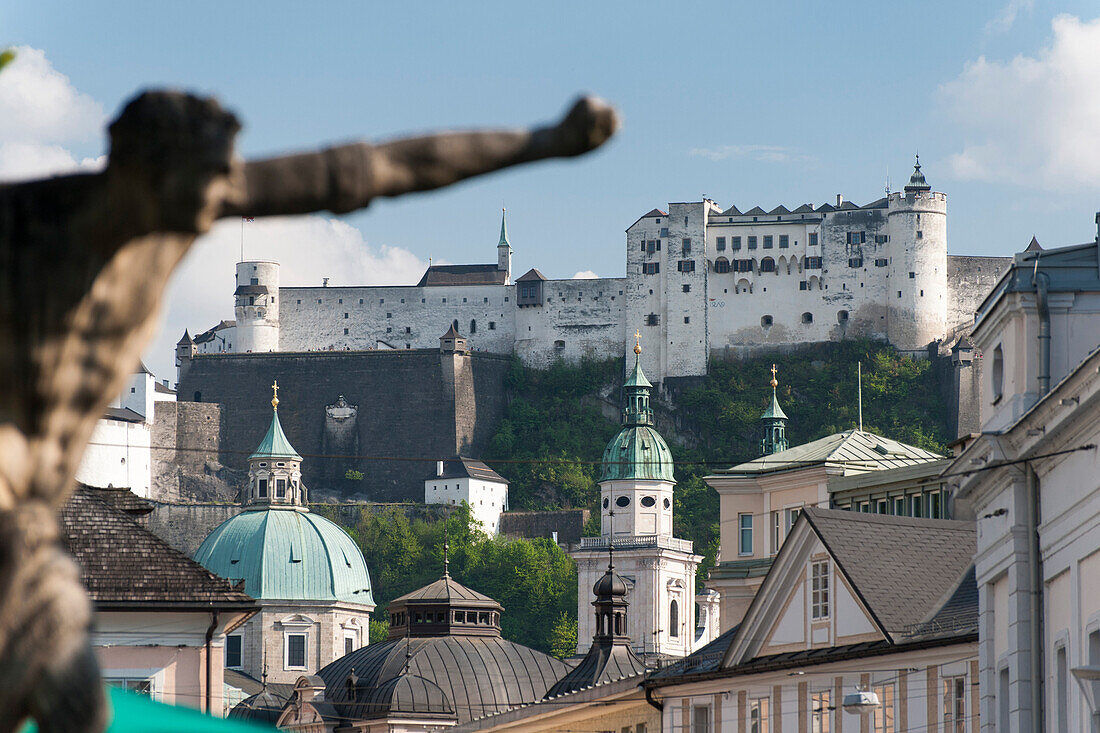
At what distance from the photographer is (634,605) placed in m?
96.6

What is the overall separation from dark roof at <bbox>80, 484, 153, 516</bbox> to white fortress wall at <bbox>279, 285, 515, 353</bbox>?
104506 mm

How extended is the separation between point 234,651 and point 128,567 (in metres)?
71.7

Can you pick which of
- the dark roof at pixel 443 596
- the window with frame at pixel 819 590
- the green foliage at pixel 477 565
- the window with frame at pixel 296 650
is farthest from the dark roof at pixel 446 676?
the green foliage at pixel 477 565

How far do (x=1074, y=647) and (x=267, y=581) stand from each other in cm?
8133

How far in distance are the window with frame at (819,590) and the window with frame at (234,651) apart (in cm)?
6762

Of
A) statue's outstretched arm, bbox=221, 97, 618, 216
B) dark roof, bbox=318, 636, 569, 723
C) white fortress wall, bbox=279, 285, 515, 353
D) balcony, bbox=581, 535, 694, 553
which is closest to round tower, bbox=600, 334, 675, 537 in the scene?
balcony, bbox=581, 535, 694, 553

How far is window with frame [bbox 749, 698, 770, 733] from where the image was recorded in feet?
92.6

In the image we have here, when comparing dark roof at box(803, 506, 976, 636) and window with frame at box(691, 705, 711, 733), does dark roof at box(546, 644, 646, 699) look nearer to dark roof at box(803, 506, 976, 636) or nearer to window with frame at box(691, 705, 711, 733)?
window with frame at box(691, 705, 711, 733)

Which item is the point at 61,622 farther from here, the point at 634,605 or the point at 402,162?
the point at 634,605

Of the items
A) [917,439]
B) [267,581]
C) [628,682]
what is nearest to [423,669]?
[267,581]

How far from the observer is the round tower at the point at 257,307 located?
429ft

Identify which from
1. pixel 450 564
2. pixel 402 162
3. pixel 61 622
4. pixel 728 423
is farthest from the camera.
→ pixel 728 423

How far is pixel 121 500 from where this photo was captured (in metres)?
24.1

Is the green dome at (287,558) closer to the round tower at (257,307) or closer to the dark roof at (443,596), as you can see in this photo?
the dark roof at (443,596)
